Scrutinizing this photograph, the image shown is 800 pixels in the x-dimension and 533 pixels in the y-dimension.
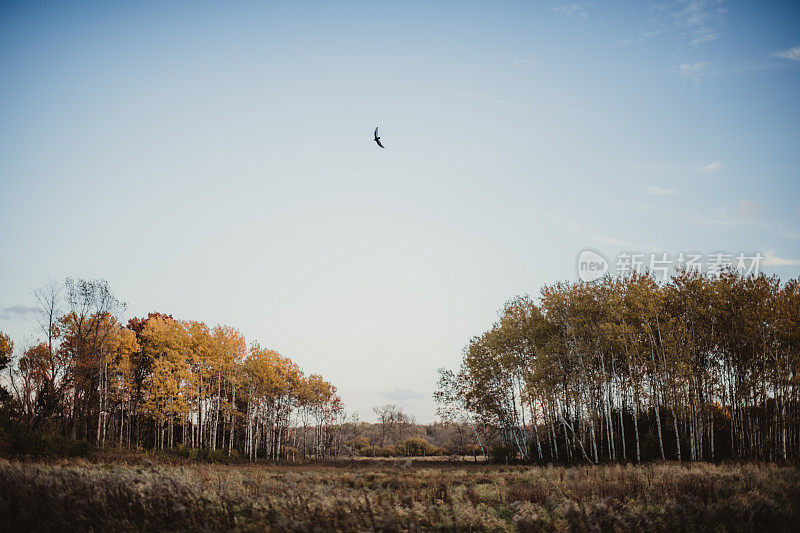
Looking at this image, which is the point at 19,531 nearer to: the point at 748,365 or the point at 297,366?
the point at 748,365

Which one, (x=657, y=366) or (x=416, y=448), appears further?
(x=416, y=448)

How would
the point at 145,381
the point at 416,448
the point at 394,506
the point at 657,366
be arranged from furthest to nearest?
the point at 416,448
the point at 145,381
the point at 657,366
the point at 394,506

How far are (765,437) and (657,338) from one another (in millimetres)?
7431

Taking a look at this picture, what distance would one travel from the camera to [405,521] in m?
9.10

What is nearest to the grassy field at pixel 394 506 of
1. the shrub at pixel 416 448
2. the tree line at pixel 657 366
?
the tree line at pixel 657 366

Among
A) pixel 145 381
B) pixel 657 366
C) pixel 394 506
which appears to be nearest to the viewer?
pixel 394 506

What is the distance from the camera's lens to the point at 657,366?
1093 inches

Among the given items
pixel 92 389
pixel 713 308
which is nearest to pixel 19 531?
pixel 713 308

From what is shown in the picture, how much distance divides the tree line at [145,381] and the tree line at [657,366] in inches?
855

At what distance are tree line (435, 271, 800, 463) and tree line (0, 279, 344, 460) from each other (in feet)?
71.2

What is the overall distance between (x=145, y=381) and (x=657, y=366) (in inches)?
1546

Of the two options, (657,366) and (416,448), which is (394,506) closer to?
(657,366)

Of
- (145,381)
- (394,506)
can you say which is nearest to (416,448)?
(145,381)

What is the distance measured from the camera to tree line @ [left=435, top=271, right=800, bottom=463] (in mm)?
24688
